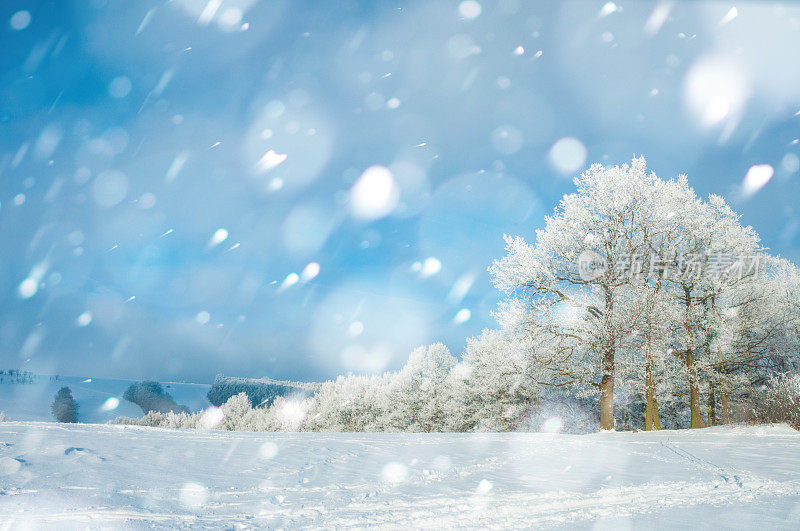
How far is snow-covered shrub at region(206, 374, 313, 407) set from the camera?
74.6m

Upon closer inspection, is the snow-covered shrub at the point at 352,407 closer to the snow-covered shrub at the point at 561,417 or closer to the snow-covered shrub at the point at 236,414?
the snow-covered shrub at the point at 236,414

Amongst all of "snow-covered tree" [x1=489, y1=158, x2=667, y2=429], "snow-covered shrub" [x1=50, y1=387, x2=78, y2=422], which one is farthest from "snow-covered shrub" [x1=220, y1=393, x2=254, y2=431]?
"snow-covered tree" [x1=489, y1=158, x2=667, y2=429]

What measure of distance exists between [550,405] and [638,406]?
585cm

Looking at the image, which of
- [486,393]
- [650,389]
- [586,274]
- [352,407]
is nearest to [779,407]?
[650,389]

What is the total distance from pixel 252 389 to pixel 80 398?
87.4 feet

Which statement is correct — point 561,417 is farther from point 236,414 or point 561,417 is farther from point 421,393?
point 236,414

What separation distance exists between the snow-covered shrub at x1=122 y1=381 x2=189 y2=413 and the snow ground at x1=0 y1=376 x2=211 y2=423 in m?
1.12

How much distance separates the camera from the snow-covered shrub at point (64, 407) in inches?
1997

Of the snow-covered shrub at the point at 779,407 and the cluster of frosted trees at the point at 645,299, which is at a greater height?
the cluster of frosted trees at the point at 645,299

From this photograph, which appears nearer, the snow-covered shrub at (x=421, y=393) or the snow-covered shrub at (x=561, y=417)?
the snow-covered shrub at (x=561, y=417)

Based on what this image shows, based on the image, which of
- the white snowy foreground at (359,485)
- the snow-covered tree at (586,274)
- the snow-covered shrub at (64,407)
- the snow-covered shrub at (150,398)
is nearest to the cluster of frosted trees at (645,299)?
the snow-covered tree at (586,274)

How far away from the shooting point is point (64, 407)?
51.8 metres

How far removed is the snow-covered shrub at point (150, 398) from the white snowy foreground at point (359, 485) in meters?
74.6

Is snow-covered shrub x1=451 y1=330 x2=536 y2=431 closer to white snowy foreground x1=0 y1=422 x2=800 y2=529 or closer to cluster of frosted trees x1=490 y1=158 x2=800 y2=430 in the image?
cluster of frosted trees x1=490 y1=158 x2=800 y2=430
